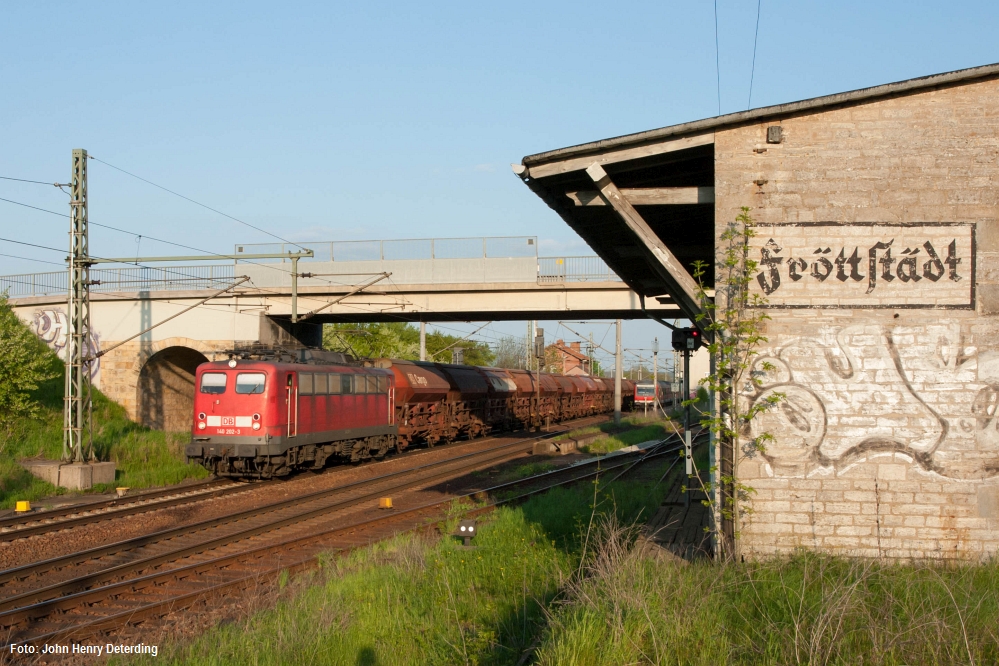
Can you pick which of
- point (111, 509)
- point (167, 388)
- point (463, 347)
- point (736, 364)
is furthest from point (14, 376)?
point (463, 347)

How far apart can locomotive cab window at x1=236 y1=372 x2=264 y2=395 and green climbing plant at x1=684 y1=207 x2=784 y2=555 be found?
11.7 m

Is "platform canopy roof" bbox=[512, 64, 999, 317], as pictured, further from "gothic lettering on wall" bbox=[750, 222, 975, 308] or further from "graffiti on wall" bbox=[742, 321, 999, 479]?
"graffiti on wall" bbox=[742, 321, 999, 479]

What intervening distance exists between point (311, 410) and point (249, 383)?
5.89 feet

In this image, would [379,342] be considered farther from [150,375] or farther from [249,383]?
[249,383]

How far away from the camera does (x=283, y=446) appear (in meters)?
17.5

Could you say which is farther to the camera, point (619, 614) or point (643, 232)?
point (643, 232)

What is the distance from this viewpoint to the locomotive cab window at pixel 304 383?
18.1m

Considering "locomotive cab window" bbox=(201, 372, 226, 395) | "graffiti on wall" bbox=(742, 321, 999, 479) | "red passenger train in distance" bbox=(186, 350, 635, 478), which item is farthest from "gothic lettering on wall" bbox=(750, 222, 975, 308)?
"locomotive cab window" bbox=(201, 372, 226, 395)

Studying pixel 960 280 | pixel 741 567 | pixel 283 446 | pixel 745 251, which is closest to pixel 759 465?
pixel 741 567

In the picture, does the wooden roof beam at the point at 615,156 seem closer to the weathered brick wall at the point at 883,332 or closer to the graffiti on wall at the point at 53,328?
the weathered brick wall at the point at 883,332

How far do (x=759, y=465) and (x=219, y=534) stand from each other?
8.43 meters

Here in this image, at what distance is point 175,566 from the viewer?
1020cm

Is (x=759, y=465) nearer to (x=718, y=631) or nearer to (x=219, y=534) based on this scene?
(x=718, y=631)

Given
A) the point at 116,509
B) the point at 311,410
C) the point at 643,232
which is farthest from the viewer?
the point at 311,410
